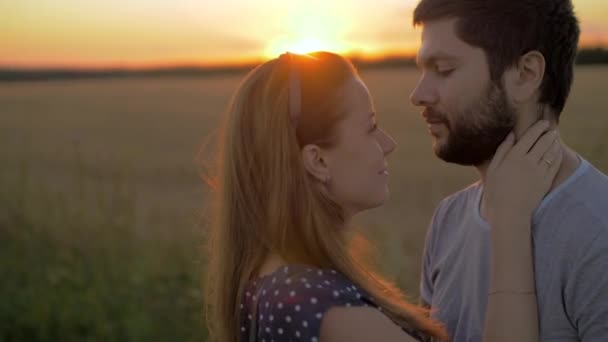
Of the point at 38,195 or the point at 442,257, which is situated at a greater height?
the point at 442,257

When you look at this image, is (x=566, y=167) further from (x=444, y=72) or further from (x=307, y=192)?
(x=307, y=192)

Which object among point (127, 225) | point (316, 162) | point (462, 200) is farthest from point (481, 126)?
point (127, 225)

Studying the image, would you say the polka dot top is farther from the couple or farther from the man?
the man

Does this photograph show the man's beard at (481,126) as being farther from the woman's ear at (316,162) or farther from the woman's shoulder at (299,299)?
the woman's shoulder at (299,299)

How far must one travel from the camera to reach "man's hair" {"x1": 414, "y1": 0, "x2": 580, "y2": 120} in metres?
2.49

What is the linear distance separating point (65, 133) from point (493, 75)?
1409 cm

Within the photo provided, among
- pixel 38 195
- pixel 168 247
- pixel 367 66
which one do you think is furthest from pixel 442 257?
pixel 367 66

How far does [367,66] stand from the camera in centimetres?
2312

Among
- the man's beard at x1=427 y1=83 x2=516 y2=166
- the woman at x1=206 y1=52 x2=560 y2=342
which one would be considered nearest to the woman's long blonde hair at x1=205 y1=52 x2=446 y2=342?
the woman at x1=206 y1=52 x2=560 y2=342

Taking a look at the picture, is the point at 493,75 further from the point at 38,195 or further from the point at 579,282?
the point at 38,195

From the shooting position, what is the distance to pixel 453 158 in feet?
8.51

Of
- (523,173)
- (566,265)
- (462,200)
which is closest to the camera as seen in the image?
(566,265)

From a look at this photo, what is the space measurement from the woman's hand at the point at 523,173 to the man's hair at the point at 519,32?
16 cm

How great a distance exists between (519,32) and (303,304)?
3.46 ft
